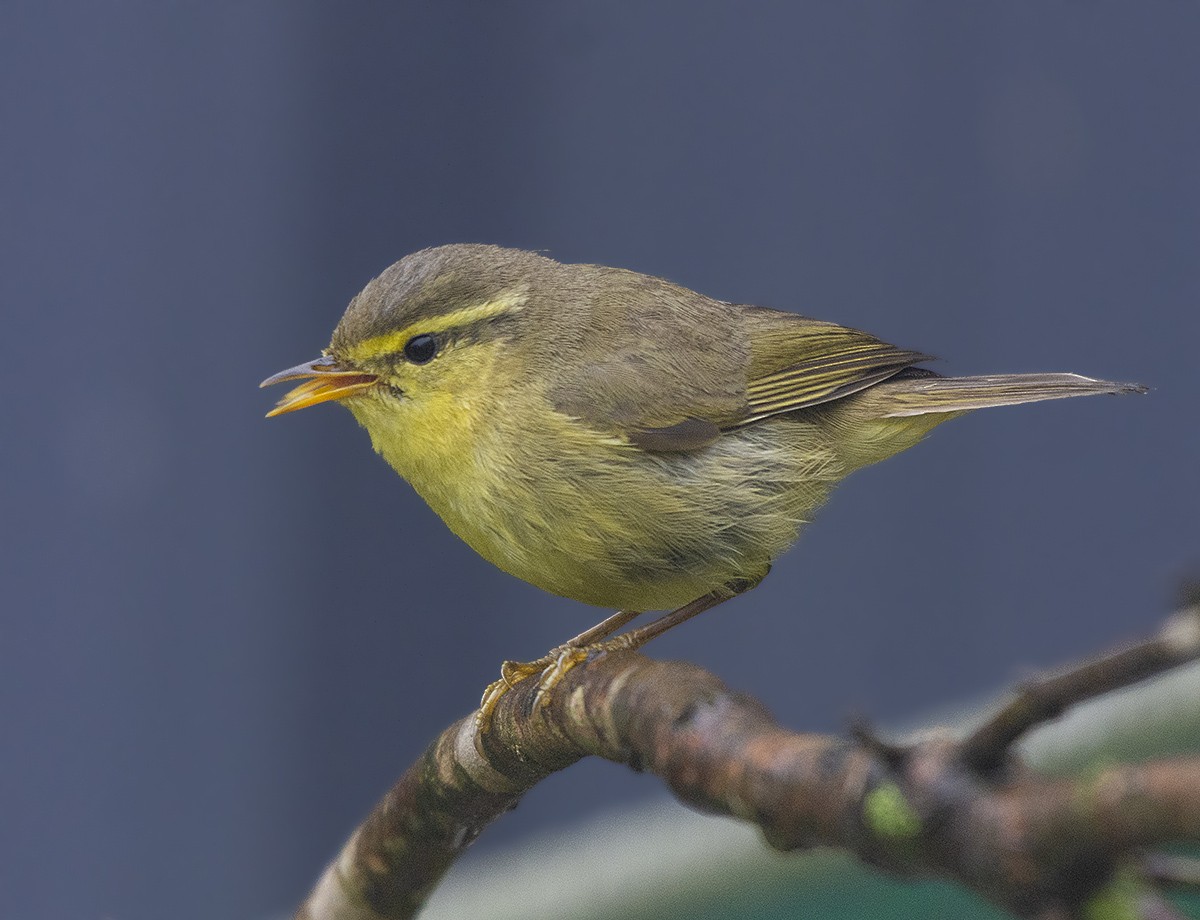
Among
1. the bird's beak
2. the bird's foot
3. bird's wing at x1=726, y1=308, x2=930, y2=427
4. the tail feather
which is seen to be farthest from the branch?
the tail feather

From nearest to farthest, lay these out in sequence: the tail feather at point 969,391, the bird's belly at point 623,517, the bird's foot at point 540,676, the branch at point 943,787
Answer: the branch at point 943,787 → the bird's foot at point 540,676 → the bird's belly at point 623,517 → the tail feather at point 969,391

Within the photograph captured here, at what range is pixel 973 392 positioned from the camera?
11.5 ft

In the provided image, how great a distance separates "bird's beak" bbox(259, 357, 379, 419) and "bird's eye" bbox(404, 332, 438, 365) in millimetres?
101

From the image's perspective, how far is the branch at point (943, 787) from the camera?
2.98 feet

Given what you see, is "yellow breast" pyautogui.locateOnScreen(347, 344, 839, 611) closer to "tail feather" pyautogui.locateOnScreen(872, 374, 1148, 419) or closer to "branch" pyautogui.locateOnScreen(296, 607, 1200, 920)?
"tail feather" pyautogui.locateOnScreen(872, 374, 1148, 419)

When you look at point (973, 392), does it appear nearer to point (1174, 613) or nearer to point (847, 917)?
point (847, 917)

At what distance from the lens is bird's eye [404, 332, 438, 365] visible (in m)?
3.23

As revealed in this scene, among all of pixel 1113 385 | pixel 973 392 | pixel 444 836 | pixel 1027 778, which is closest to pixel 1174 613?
pixel 1027 778

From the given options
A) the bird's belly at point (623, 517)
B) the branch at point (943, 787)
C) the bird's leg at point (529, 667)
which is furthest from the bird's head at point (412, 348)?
the branch at point (943, 787)

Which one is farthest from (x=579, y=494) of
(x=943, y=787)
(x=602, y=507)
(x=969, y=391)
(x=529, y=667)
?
(x=943, y=787)

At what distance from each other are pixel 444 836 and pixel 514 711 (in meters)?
0.40

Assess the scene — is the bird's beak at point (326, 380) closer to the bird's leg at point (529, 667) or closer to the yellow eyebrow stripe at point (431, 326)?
the yellow eyebrow stripe at point (431, 326)

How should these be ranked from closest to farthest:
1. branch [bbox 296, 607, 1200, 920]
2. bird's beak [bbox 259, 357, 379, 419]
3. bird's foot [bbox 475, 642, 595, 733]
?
branch [bbox 296, 607, 1200, 920], bird's foot [bbox 475, 642, 595, 733], bird's beak [bbox 259, 357, 379, 419]

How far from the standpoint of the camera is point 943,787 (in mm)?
1076
